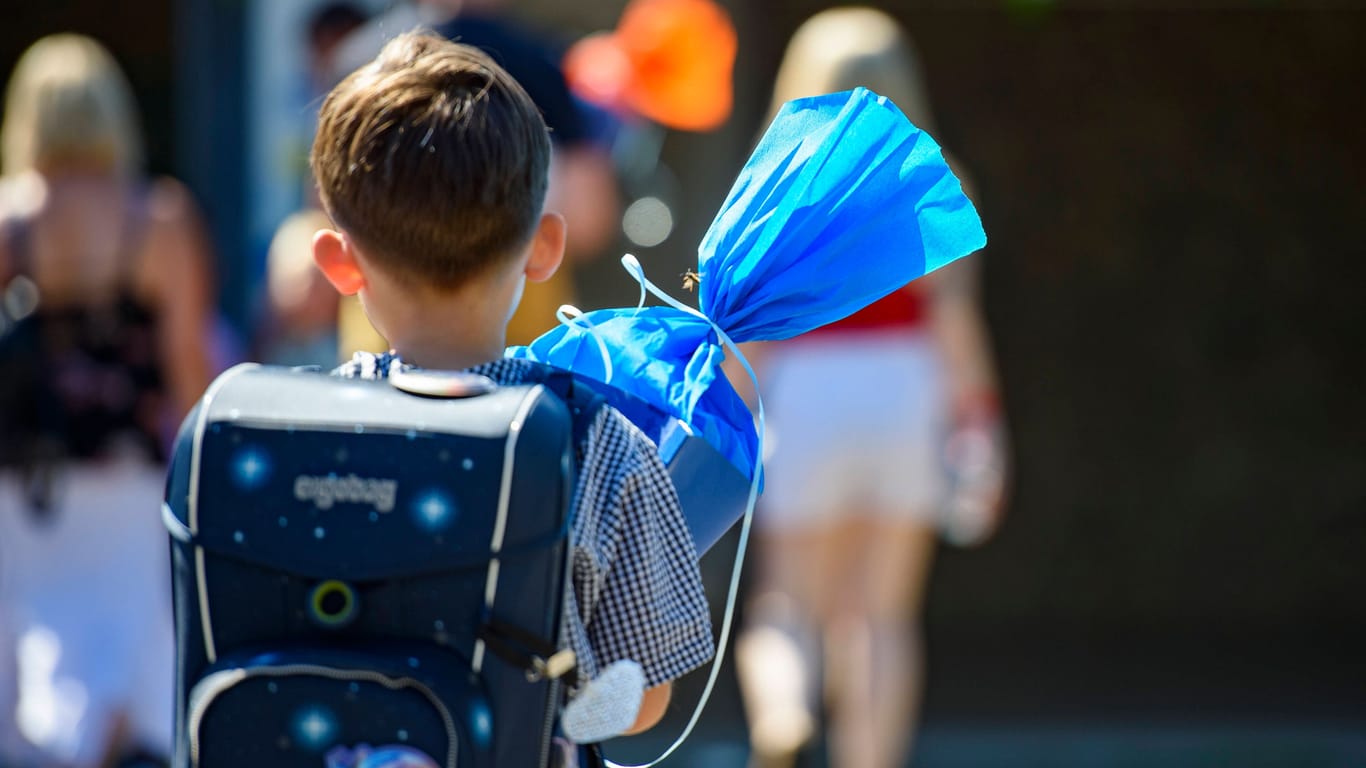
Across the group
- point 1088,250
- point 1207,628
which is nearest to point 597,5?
point 1088,250

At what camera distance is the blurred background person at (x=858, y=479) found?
438cm

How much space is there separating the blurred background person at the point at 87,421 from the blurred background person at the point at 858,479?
55.5 inches

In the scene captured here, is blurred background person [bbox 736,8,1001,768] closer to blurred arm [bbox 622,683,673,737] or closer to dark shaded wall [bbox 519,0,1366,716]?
dark shaded wall [bbox 519,0,1366,716]

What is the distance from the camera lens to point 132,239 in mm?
3777

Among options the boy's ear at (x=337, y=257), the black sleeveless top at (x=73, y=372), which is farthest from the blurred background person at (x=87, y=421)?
the boy's ear at (x=337, y=257)

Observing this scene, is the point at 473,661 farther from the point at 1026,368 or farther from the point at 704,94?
the point at 1026,368

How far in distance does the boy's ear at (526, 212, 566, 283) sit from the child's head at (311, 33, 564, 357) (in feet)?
0.10

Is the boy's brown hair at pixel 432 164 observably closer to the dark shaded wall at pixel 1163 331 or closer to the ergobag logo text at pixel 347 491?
the ergobag logo text at pixel 347 491

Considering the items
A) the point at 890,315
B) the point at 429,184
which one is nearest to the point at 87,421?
the point at 890,315

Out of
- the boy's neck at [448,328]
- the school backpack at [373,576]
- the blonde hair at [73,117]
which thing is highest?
the blonde hair at [73,117]

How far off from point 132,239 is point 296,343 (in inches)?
29.9

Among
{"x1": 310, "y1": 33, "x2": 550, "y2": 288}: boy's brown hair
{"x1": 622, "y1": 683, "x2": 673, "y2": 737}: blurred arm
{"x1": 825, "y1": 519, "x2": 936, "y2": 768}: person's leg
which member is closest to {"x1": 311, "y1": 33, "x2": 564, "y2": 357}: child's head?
{"x1": 310, "y1": 33, "x2": 550, "y2": 288}: boy's brown hair

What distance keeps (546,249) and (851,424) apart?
268 centimetres

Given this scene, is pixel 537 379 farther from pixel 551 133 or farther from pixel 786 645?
pixel 786 645
